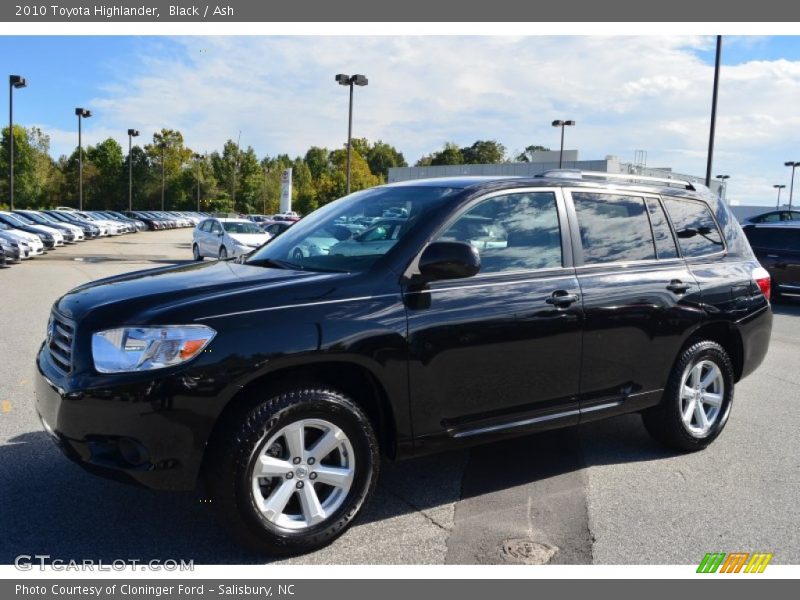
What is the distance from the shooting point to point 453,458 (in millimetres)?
4945

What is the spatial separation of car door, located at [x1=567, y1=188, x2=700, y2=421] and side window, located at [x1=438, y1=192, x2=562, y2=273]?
0.19 meters

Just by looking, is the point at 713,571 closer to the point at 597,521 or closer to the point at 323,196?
the point at 597,521

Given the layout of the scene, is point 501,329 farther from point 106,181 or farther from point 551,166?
point 106,181

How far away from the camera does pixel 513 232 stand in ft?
13.7

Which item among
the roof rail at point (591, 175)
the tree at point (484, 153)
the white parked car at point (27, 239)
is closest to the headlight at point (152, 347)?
the roof rail at point (591, 175)

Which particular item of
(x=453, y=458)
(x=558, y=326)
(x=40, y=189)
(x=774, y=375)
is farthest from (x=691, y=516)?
(x=40, y=189)

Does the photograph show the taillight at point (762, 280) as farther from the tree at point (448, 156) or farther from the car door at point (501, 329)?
the tree at point (448, 156)

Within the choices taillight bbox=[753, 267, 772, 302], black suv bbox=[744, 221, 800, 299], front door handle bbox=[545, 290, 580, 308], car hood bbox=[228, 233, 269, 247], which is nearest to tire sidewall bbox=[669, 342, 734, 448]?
taillight bbox=[753, 267, 772, 302]

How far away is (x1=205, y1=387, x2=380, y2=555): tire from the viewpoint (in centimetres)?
319

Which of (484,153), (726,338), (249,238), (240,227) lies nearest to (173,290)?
(726,338)

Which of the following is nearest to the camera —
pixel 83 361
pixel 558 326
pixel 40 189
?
pixel 83 361

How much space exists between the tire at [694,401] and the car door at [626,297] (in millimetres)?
167

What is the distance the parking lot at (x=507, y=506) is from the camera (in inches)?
137
